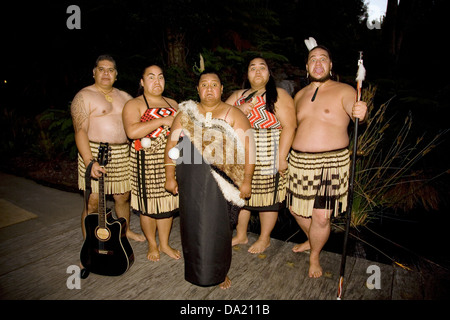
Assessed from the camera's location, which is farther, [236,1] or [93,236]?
[236,1]

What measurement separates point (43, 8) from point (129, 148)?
20.8ft

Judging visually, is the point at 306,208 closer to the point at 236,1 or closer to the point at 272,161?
the point at 272,161

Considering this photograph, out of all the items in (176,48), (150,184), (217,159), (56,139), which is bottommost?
(150,184)

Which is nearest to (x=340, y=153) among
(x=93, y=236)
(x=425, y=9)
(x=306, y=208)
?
(x=306, y=208)

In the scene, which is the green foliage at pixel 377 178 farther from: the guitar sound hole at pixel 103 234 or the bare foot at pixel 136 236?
the guitar sound hole at pixel 103 234

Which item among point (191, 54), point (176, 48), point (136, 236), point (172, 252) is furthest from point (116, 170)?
point (191, 54)

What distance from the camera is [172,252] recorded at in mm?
2771

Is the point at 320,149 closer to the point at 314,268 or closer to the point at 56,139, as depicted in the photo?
the point at 314,268

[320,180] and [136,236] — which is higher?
[320,180]

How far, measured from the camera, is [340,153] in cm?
235

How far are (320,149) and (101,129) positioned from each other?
207 centimetres

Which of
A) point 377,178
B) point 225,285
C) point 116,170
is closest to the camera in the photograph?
point 225,285

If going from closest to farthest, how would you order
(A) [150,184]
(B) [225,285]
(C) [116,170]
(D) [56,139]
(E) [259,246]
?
(B) [225,285] → (A) [150,184] → (C) [116,170] → (E) [259,246] → (D) [56,139]
